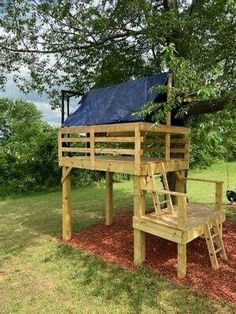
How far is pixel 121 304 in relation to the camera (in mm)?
5914

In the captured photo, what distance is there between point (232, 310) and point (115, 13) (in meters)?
8.00

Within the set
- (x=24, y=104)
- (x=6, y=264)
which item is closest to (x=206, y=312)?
(x=6, y=264)

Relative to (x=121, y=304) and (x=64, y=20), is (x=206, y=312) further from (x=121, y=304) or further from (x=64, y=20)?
(x=64, y=20)

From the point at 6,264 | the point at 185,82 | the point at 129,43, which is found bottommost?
the point at 6,264

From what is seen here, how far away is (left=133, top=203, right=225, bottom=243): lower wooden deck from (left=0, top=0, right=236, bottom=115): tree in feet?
8.10

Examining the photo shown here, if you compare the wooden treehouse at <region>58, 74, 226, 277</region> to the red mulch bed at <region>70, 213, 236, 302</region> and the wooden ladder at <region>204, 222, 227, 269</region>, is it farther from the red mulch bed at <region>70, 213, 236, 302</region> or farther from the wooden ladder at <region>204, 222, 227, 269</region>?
the red mulch bed at <region>70, 213, 236, 302</region>

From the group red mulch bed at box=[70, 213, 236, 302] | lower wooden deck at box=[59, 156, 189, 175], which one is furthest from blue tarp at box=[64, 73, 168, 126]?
red mulch bed at box=[70, 213, 236, 302]

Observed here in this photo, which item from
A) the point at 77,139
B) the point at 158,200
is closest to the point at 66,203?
the point at 77,139

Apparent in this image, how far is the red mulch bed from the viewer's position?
6367mm

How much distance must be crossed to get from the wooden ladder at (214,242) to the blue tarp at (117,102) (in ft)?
9.48

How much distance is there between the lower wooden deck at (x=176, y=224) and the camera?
6617mm

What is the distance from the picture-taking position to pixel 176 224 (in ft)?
22.5

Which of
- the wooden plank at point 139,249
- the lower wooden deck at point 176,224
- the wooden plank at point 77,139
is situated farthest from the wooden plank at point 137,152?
the wooden plank at point 77,139

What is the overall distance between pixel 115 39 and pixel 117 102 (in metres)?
2.89
